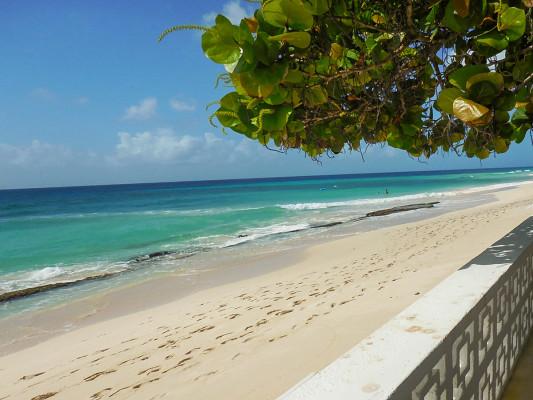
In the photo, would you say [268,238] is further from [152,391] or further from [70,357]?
[152,391]

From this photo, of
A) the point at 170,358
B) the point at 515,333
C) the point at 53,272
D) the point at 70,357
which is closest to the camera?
the point at 515,333

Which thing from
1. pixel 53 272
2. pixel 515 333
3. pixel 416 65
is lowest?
pixel 53 272

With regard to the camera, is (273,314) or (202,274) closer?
(273,314)

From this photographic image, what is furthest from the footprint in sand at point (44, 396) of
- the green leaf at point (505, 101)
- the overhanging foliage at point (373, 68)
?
the green leaf at point (505, 101)

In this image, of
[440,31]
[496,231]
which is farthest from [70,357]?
[496,231]

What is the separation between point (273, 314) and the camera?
17.4ft

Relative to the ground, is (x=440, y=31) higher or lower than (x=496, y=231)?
higher

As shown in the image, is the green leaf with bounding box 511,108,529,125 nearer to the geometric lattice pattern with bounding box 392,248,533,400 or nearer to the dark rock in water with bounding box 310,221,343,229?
the geometric lattice pattern with bounding box 392,248,533,400

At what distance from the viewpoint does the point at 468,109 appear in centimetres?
129

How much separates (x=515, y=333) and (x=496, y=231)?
958 cm

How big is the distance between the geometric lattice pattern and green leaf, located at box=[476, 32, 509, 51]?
0.97 meters

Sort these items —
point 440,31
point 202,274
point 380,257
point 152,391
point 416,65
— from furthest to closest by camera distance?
point 202,274 → point 380,257 → point 152,391 → point 416,65 → point 440,31

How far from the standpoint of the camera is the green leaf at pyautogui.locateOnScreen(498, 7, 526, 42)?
1254mm

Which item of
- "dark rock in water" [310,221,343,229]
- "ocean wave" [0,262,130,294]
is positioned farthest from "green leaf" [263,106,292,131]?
"dark rock in water" [310,221,343,229]
